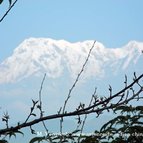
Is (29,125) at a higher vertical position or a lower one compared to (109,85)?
lower

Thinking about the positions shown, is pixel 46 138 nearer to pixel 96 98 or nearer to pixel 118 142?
pixel 118 142

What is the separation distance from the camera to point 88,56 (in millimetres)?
3449

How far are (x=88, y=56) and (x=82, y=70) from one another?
0.58ft

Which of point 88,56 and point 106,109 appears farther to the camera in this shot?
point 88,56

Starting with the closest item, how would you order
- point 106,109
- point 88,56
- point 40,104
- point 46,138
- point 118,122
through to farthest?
point 106,109, point 40,104, point 88,56, point 46,138, point 118,122

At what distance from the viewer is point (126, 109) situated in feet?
14.7

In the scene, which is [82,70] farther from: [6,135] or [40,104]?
[6,135]

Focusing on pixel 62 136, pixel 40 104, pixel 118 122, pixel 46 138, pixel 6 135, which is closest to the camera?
pixel 6 135

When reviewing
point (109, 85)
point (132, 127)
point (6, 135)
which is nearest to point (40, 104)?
point (6, 135)

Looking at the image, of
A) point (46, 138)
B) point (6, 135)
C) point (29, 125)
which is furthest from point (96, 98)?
point (46, 138)

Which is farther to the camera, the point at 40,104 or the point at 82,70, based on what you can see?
the point at 82,70

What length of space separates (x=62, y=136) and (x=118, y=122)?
3.31 ft

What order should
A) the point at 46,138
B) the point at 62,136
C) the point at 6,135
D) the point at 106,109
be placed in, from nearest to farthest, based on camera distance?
the point at 106,109 → the point at 6,135 → the point at 62,136 → the point at 46,138

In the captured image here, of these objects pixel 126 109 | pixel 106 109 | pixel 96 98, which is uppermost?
pixel 126 109
